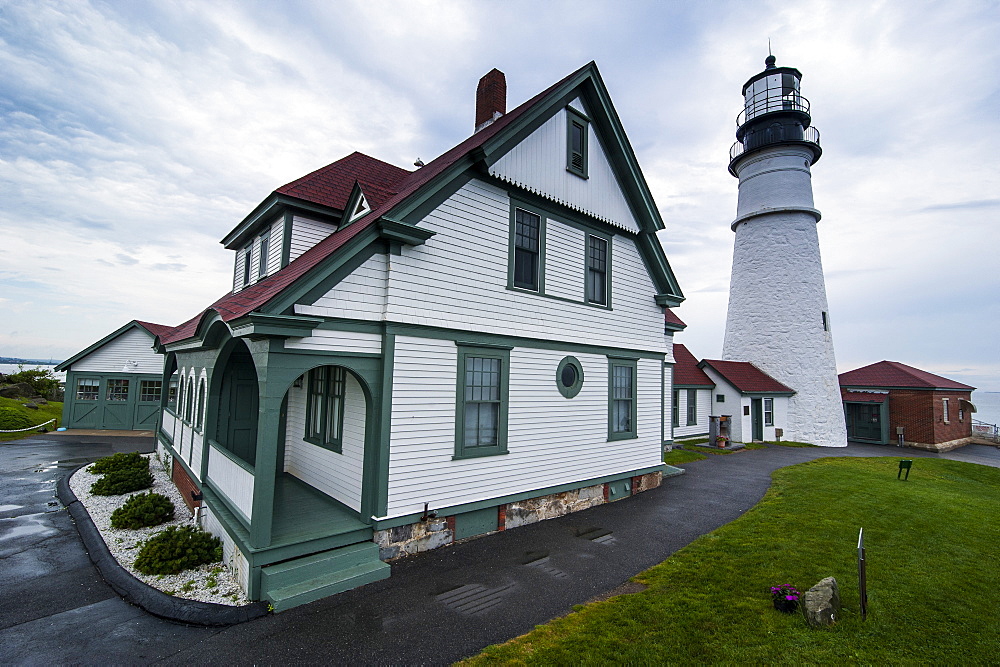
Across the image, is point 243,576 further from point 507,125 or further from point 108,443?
point 108,443

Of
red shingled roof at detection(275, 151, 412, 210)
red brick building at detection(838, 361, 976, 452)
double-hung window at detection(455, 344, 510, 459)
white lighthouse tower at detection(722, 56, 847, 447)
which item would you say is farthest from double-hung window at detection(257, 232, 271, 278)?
red brick building at detection(838, 361, 976, 452)

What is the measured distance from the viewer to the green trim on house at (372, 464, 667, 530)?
734cm

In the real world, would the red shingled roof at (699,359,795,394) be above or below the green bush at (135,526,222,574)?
above

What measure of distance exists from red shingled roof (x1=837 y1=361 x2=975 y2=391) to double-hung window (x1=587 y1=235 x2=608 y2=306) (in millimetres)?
24188

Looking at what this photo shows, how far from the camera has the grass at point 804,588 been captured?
4.91 metres

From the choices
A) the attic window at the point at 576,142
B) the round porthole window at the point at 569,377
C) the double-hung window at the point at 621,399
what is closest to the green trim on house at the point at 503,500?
the double-hung window at the point at 621,399

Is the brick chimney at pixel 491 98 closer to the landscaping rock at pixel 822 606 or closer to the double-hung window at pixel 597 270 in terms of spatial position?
the double-hung window at pixel 597 270

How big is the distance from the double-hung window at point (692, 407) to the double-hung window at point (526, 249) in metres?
16.9

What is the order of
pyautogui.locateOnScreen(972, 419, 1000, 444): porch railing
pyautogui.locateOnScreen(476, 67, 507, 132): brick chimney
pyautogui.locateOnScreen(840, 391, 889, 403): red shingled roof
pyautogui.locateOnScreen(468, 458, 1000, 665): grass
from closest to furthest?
pyautogui.locateOnScreen(468, 458, 1000, 665): grass, pyautogui.locateOnScreen(476, 67, 507, 132): brick chimney, pyautogui.locateOnScreen(840, 391, 889, 403): red shingled roof, pyautogui.locateOnScreen(972, 419, 1000, 444): porch railing

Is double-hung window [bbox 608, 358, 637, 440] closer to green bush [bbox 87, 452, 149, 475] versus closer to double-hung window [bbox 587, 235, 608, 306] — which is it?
double-hung window [bbox 587, 235, 608, 306]

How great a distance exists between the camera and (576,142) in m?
10.8

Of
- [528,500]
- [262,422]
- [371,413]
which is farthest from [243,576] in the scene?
[528,500]

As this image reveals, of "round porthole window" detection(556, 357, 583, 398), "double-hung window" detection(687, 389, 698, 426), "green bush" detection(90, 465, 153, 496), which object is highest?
"round porthole window" detection(556, 357, 583, 398)

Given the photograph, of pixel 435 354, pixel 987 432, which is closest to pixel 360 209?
pixel 435 354
